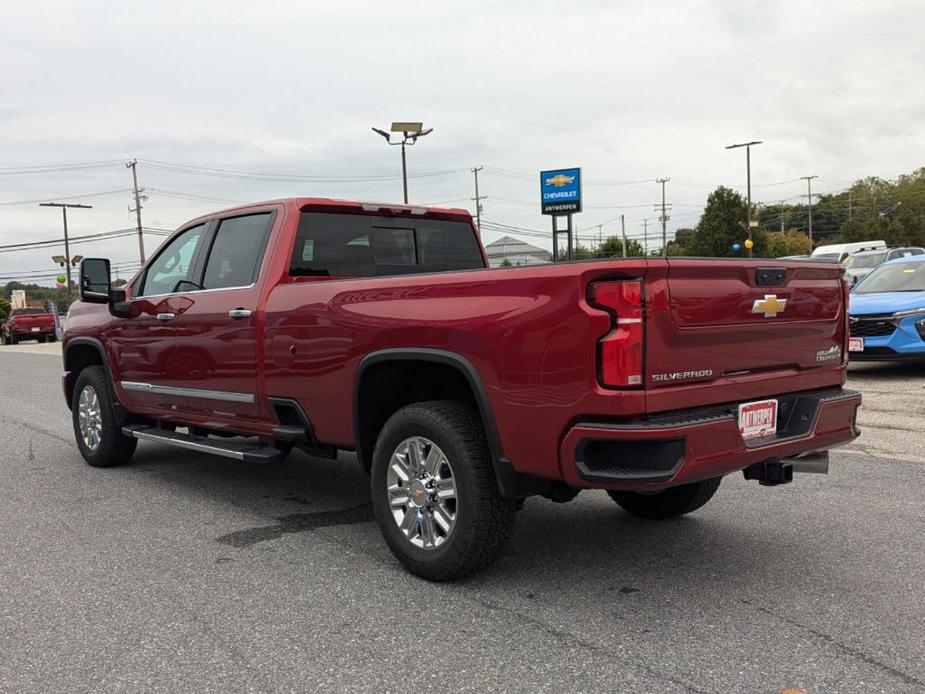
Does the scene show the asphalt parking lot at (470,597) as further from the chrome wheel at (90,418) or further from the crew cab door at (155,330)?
the chrome wheel at (90,418)

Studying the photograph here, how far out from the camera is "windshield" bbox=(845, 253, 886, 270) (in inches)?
953

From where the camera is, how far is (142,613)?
11.6 feet

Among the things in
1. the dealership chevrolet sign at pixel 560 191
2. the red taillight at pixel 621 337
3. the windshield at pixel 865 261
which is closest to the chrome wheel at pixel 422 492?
the red taillight at pixel 621 337

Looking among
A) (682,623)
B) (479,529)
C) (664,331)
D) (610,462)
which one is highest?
(664,331)

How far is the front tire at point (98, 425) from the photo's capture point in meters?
6.62

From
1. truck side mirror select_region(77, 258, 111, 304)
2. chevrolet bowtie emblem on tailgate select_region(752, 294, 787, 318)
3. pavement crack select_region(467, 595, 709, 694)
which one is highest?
truck side mirror select_region(77, 258, 111, 304)

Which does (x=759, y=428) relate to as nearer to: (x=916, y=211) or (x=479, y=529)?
(x=479, y=529)

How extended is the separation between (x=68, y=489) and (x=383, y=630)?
12.2 ft

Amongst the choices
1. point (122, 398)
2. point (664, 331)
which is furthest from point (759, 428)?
point (122, 398)

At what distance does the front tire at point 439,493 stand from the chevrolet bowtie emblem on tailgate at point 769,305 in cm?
133

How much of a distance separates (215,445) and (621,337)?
3153 mm

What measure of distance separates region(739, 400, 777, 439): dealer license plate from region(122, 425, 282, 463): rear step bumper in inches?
105

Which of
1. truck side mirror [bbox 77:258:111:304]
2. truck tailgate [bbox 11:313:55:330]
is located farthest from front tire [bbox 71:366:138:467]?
truck tailgate [bbox 11:313:55:330]

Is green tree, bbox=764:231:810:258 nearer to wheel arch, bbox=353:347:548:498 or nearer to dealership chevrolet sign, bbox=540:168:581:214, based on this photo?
dealership chevrolet sign, bbox=540:168:581:214
